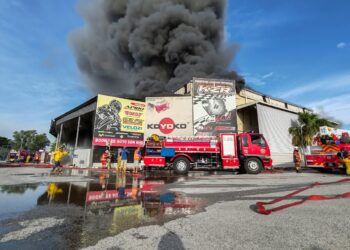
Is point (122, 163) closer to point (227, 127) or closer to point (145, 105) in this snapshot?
point (145, 105)

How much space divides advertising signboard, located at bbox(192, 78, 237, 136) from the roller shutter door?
9.70 feet

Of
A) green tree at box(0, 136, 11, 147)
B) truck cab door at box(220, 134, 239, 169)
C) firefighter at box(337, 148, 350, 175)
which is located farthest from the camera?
green tree at box(0, 136, 11, 147)

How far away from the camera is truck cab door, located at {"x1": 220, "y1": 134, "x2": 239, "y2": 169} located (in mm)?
12180

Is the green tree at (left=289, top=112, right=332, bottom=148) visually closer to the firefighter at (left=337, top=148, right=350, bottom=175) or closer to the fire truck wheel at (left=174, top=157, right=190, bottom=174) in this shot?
the firefighter at (left=337, top=148, right=350, bottom=175)

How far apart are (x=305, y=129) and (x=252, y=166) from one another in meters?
16.4

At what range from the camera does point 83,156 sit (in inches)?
826

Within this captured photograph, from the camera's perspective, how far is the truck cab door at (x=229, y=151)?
1218 cm

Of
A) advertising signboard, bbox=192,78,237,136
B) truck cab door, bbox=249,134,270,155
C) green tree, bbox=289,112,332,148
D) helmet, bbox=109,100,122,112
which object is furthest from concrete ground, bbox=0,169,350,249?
green tree, bbox=289,112,332,148

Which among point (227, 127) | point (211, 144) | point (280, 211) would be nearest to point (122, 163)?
point (211, 144)

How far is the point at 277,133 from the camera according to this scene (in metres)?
23.6

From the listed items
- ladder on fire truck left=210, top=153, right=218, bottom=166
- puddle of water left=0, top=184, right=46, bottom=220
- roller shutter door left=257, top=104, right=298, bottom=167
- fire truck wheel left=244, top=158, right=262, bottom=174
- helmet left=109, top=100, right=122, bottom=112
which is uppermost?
helmet left=109, top=100, right=122, bottom=112

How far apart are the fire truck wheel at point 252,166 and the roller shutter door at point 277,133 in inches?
439

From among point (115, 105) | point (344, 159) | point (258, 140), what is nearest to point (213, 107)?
point (115, 105)

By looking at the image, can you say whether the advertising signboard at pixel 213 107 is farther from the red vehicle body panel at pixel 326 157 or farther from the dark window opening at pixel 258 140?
the dark window opening at pixel 258 140
